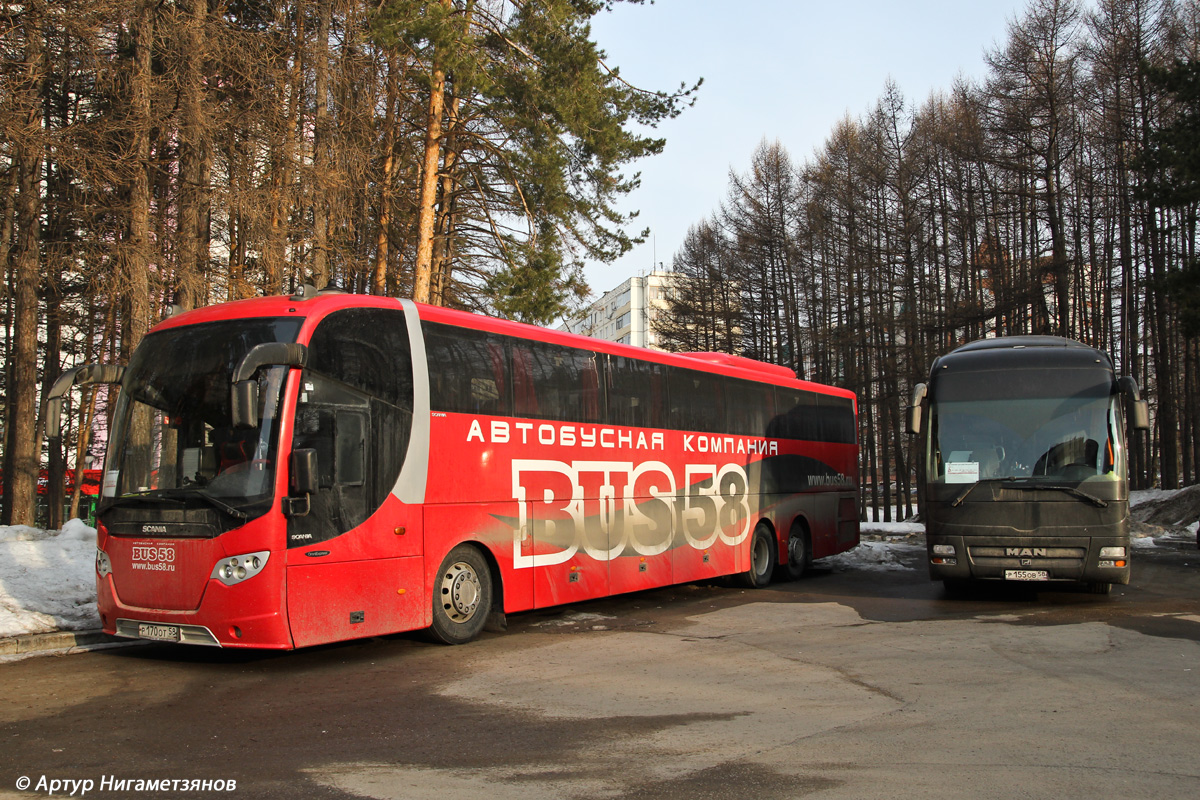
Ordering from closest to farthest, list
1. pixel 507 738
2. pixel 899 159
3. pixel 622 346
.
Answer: pixel 507 738 → pixel 622 346 → pixel 899 159

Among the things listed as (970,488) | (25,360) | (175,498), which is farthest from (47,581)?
(970,488)

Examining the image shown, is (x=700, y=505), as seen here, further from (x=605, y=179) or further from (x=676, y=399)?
(x=605, y=179)

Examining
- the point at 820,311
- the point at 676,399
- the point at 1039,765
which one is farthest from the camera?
the point at 820,311

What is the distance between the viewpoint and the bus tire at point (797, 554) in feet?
56.3

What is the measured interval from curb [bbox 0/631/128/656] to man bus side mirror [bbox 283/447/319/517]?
351 cm

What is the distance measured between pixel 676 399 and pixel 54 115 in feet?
43.1

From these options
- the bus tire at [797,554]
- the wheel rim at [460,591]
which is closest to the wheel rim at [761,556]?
the bus tire at [797,554]

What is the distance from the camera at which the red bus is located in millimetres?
8266

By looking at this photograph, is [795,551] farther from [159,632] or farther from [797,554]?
[159,632]

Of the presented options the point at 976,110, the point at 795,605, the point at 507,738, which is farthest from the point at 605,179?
the point at 976,110

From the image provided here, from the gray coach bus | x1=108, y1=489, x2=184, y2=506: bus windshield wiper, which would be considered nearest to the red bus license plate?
x1=108, y1=489, x2=184, y2=506: bus windshield wiper

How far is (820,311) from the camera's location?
41.4m

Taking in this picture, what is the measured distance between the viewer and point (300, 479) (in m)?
8.27

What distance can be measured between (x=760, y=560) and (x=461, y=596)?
7.55m
